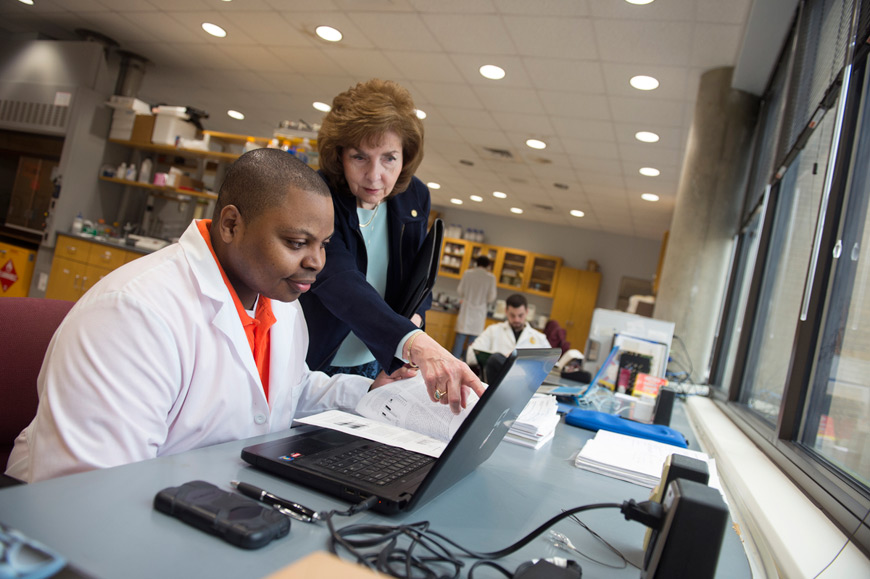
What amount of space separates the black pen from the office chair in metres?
0.60

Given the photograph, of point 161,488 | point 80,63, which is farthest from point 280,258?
point 80,63

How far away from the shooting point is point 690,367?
389cm

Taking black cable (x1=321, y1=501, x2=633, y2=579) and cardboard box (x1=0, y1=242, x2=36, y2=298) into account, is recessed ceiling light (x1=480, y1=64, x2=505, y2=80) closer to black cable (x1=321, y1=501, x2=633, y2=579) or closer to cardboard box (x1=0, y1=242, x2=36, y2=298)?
black cable (x1=321, y1=501, x2=633, y2=579)

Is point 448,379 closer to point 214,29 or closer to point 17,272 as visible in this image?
Answer: point 214,29

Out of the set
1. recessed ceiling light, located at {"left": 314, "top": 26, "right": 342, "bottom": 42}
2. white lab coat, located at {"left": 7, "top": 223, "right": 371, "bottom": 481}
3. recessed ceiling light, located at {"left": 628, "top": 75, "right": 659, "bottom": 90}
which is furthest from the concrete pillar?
white lab coat, located at {"left": 7, "top": 223, "right": 371, "bottom": 481}

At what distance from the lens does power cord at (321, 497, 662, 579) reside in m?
0.58

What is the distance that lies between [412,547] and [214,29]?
5260 millimetres

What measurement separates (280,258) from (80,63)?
237 inches

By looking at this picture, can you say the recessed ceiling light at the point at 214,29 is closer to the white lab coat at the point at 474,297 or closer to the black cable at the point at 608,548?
the white lab coat at the point at 474,297

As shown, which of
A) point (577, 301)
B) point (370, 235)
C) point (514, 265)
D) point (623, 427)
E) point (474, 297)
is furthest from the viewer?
point (514, 265)

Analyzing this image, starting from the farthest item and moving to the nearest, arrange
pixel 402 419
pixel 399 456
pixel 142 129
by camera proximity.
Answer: pixel 142 129 → pixel 402 419 → pixel 399 456

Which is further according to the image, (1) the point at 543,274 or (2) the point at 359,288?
(1) the point at 543,274

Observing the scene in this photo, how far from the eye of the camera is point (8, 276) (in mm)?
5531

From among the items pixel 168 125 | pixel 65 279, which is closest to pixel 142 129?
pixel 168 125
